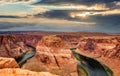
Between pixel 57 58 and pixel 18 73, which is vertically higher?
pixel 18 73

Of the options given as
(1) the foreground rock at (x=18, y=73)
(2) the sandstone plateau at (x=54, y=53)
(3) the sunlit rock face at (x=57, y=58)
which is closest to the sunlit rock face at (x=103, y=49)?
(2) the sandstone plateau at (x=54, y=53)

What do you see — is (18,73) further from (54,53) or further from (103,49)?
(103,49)

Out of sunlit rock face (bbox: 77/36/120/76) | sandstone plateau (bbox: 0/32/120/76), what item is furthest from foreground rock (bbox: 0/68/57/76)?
sunlit rock face (bbox: 77/36/120/76)

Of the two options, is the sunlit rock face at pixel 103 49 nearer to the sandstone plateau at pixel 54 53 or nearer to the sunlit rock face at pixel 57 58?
the sandstone plateau at pixel 54 53

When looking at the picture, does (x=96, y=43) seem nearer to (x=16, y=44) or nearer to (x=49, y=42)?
(x=16, y=44)

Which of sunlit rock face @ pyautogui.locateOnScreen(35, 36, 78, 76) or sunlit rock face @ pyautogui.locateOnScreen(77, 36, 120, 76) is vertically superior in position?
sunlit rock face @ pyautogui.locateOnScreen(35, 36, 78, 76)

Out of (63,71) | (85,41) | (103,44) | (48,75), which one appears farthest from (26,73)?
(85,41)

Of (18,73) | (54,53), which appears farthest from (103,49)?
(18,73)

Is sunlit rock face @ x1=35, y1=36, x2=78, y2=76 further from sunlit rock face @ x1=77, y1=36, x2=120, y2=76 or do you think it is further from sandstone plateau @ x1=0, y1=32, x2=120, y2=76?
sunlit rock face @ x1=77, y1=36, x2=120, y2=76
